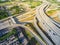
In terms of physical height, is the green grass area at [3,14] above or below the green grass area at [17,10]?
above

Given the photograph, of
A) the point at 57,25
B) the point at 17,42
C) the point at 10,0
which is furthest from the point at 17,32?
the point at 10,0

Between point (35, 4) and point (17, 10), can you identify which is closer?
point (17, 10)

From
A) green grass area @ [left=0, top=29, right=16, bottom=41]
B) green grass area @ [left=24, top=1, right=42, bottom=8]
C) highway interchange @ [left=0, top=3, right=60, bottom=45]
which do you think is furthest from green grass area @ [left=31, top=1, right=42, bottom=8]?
green grass area @ [left=0, top=29, right=16, bottom=41]

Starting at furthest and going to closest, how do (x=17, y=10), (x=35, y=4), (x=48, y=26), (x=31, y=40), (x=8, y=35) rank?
(x=35, y=4), (x=17, y=10), (x=48, y=26), (x=8, y=35), (x=31, y=40)

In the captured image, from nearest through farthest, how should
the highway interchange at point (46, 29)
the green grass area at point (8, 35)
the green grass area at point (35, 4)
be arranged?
the highway interchange at point (46, 29) → the green grass area at point (8, 35) → the green grass area at point (35, 4)

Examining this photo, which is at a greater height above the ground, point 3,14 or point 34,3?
point 3,14

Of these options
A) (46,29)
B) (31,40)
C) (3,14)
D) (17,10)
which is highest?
(3,14)

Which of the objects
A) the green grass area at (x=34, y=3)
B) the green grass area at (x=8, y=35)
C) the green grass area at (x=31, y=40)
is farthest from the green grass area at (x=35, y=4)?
the green grass area at (x=31, y=40)

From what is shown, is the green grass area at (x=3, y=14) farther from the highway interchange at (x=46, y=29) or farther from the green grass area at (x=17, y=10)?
the green grass area at (x=17, y=10)

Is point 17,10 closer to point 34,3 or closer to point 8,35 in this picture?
point 34,3

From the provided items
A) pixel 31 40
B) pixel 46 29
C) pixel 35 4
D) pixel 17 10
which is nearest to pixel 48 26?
pixel 46 29
